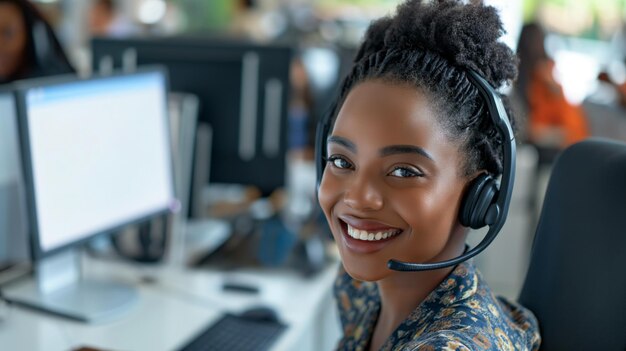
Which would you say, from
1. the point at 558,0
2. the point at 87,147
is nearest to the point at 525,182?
the point at 87,147

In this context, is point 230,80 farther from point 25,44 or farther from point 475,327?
point 475,327

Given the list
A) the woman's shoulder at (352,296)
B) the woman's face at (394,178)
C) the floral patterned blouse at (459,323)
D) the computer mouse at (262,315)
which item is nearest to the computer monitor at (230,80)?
the computer mouse at (262,315)

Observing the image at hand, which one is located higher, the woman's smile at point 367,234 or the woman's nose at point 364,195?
the woman's nose at point 364,195

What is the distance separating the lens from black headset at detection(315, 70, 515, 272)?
2.80 feet

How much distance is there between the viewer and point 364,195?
0.86 meters

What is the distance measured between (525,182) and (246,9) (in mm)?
4707

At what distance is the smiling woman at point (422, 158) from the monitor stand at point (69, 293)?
0.70 meters

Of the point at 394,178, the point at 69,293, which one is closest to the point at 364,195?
the point at 394,178

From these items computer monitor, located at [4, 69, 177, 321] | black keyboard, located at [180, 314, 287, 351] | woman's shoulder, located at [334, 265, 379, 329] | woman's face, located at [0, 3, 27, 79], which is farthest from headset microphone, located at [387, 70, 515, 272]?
woman's face, located at [0, 3, 27, 79]

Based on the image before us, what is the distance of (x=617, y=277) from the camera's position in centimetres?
91

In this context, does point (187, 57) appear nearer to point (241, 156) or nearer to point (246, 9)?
point (241, 156)

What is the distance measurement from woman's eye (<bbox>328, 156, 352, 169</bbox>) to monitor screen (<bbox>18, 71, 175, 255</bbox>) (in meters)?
0.67

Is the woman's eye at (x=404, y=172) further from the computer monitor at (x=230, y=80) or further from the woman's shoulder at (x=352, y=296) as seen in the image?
the computer monitor at (x=230, y=80)

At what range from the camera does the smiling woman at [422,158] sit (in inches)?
33.4
